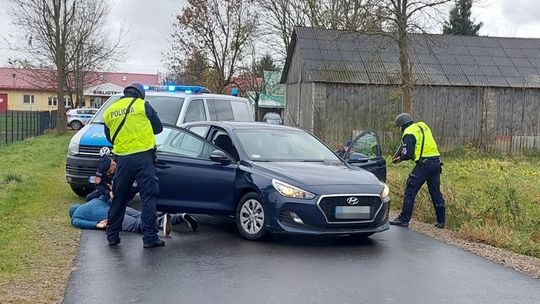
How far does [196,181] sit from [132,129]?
1.46 metres

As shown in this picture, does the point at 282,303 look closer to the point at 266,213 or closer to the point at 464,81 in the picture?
the point at 266,213

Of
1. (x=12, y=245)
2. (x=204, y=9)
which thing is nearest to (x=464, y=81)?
(x=204, y=9)

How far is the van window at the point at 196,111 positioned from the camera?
13531 millimetres

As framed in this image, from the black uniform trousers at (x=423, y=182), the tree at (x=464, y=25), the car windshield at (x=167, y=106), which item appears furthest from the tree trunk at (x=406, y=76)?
the tree at (x=464, y=25)

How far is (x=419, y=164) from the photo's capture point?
405 inches

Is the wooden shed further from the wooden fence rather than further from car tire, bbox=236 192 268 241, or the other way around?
car tire, bbox=236 192 268 241

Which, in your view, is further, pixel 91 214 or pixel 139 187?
pixel 91 214

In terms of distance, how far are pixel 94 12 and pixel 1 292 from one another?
34499 mm

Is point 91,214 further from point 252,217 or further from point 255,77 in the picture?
point 255,77

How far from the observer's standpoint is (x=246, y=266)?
7.24 metres

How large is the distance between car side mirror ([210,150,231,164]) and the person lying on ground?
0.95 metres

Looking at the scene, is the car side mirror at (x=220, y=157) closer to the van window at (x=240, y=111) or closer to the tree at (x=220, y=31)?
the van window at (x=240, y=111)

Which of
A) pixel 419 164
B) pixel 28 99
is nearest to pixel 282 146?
pixel 419 164

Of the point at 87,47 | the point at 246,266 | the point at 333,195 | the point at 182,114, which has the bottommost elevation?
the point at 246,266
